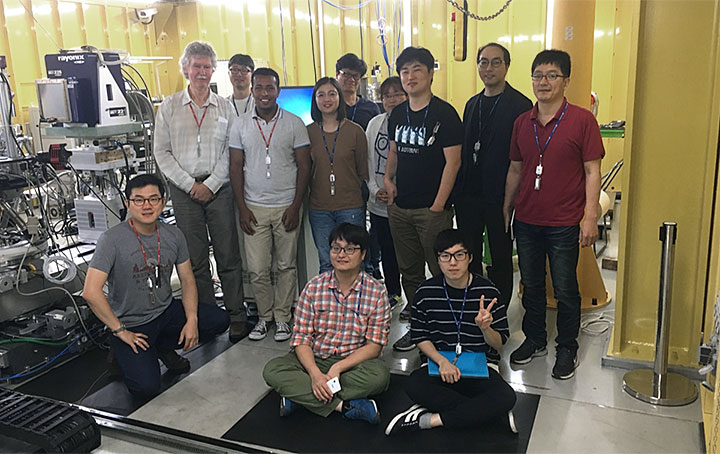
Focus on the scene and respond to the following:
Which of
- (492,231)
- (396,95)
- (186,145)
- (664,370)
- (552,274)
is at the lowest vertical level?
(664,370)

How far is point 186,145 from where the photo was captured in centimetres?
313

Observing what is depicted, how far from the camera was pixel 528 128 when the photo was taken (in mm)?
2629

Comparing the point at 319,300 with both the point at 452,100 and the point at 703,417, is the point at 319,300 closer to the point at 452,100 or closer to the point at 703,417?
the point at 703,417

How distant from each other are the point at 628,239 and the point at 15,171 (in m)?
3.18

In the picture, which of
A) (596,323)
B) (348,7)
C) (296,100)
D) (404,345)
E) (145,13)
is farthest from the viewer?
(145,13)

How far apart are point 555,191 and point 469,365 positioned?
2.77 feet

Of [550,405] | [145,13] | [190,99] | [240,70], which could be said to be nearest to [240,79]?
[240,70]

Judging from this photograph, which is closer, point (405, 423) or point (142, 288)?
point (405, 423)

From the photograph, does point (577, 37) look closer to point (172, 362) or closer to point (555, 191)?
point (555, 191)

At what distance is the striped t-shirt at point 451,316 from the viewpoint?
2.46 m

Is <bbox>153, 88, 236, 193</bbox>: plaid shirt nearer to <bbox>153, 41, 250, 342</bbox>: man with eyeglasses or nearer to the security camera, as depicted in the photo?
<bbox>153, 41, 250, 342</bbox>: man with eyeglasses

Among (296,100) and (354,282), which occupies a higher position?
(296,100)

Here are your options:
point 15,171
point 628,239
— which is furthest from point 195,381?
point 628,239

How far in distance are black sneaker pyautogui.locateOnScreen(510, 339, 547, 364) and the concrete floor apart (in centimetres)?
3
